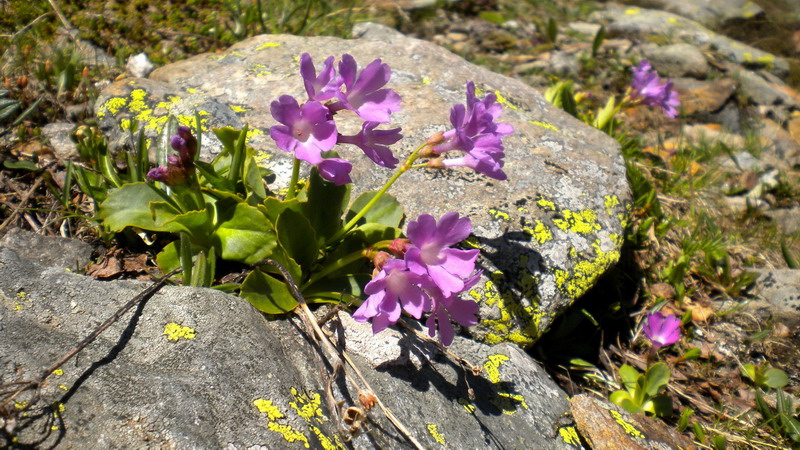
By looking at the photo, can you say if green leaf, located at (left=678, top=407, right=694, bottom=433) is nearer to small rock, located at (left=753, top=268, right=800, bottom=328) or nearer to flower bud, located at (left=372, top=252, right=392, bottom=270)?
small rock, located at (left=753, top=268, right=800, bottom=328)

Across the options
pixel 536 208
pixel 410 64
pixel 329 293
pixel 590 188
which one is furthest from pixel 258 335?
pixel 410 64

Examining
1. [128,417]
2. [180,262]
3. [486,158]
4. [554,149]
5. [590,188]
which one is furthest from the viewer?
[554,149]

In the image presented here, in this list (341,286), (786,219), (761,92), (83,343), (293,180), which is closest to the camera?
(83,343)

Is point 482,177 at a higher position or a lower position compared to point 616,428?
higher

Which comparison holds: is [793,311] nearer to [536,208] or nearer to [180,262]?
[536,208]

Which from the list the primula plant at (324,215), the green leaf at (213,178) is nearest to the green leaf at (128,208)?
the primula plant at (324,215)

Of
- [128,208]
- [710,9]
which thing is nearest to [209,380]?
[128,208]

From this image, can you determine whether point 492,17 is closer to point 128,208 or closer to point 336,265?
point 336,265

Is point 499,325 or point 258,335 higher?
point 258,335
